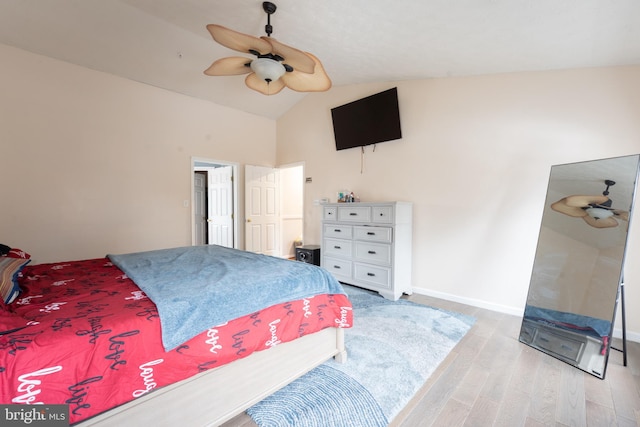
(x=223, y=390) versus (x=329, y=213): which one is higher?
(x=329, y=213)

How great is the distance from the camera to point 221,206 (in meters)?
5.32

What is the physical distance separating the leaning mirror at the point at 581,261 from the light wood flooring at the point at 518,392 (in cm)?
19

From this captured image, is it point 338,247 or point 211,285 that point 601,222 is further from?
point 211,285

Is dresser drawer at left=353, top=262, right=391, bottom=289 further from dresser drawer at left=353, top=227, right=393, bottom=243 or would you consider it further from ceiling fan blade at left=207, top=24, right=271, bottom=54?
ceiling fan blade at left=207, top=24, right=271, bottom=54

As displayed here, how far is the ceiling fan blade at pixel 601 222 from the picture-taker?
216 cm

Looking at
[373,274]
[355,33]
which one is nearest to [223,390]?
[373,274]

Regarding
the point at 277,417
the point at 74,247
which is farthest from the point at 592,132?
the point at 74,247

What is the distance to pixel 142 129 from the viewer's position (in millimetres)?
3967

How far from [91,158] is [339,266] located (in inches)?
139

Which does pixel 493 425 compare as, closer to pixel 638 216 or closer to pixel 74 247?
pixel 638 216

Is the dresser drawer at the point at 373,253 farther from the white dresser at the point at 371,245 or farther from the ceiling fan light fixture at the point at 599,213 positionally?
the ceiling fan light fixture at the point at 599,213

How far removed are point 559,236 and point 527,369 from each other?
3.90ft

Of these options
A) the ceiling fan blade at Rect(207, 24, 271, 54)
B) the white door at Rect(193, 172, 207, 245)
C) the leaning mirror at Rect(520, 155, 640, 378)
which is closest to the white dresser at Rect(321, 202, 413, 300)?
the leaning mirror at Rect(520, 155, 640, 378)

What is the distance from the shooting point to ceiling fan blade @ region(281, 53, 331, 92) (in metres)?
2.51
